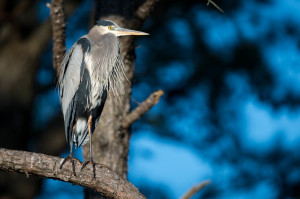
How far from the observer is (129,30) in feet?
9.69

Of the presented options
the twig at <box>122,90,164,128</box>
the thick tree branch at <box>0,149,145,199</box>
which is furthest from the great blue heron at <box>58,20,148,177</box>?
the thick tree branch at <box>0,149,145,199</box>

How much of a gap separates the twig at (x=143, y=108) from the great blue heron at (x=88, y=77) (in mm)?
181

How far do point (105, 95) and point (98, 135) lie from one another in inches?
11.1

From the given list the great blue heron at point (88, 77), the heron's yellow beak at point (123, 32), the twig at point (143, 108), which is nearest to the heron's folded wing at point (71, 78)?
the great blue heron at point (88, 77)

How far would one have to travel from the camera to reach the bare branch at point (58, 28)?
280 centimetres

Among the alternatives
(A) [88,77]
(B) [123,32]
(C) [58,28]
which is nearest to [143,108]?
(A) [88,77]

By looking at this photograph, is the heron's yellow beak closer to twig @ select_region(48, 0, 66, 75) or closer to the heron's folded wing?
the heron's folded wing

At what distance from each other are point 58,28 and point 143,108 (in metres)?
Answer: 0.70

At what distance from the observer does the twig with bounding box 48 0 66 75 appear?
280cm

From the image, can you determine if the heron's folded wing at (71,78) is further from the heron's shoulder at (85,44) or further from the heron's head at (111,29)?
the heron's head at (111,29)

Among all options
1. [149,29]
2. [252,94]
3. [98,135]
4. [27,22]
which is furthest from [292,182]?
[27,22]

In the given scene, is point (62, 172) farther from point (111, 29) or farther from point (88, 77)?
point (111, 29)

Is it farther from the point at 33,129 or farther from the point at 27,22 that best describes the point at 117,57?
the point at 33,129

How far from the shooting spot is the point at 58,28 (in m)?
2.87
